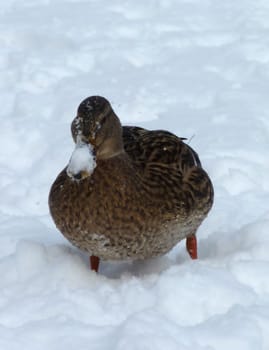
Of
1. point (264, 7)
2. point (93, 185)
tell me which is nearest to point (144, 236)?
point (93, 185)

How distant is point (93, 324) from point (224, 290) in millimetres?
566

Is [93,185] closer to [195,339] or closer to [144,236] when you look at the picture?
[144,236]

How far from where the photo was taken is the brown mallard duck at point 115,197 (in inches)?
153

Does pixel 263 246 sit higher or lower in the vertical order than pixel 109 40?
higher

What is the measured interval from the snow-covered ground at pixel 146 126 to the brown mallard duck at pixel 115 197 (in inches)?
6.7

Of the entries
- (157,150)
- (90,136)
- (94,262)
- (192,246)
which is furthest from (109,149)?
(192,246)

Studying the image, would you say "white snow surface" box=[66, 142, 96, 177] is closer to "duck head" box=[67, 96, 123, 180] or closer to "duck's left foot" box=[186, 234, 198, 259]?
"duck head" box=[67, 96, 123, 180]

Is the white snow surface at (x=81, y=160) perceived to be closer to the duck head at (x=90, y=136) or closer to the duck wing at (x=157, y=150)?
the duck head at (x=90, y=136)

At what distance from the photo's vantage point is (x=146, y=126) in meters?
6.32

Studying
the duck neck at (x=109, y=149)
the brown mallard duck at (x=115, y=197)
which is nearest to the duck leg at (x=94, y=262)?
the brown mallard duck at (x=115, y=197)

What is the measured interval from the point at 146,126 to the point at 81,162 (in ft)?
8.29

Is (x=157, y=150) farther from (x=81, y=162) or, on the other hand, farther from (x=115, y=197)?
(x=81, y=162)

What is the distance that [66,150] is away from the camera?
5.91 m

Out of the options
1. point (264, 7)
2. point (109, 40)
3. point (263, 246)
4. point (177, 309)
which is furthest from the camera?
point (264, 7)
